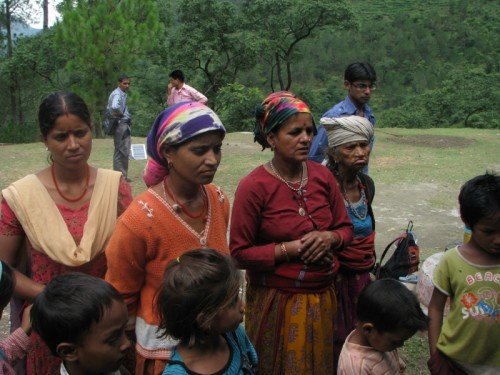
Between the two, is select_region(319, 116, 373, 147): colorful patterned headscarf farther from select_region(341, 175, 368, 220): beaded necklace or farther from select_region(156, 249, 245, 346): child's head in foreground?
select_region(156, 249, 245, 346): child's head in foreground

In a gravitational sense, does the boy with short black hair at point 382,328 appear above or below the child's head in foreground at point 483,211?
below

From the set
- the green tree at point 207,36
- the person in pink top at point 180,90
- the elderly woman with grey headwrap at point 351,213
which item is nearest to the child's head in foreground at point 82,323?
the elderly woman with grey headwrap at point 351,213

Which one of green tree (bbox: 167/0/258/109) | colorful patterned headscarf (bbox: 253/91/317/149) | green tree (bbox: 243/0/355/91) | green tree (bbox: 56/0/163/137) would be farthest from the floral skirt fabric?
green tree (bbox: 243/0/355/91)

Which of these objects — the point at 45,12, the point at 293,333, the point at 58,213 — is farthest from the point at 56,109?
the point at 45,12

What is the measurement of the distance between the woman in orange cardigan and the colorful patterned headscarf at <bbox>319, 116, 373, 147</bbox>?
0.94 m

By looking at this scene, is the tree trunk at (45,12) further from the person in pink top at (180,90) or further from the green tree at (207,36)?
the person in pink top at (180,90)

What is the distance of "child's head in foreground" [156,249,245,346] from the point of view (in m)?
1.65

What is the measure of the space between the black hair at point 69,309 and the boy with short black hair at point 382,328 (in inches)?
38.1

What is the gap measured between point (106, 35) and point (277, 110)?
13704 millimetres

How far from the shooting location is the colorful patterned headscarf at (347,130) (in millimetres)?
2760

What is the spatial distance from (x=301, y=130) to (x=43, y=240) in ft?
3.83

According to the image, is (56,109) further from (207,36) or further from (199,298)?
(207,36)

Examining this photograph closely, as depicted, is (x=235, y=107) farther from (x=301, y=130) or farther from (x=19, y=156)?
(x=301, y=130)

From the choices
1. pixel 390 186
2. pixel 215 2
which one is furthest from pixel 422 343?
pixel 215 2
